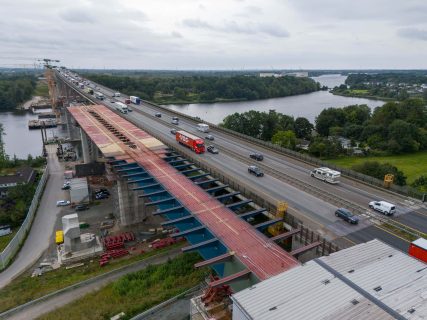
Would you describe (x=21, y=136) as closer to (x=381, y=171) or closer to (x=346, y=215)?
(x=381, y=171)

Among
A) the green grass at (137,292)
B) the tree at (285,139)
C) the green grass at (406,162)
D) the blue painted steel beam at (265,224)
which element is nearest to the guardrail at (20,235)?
the green grass at (137,292)

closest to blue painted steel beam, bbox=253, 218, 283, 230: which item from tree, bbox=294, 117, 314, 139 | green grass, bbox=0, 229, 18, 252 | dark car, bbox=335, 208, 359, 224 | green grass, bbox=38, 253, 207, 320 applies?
dark car, bbox=335, 208, 359, 224

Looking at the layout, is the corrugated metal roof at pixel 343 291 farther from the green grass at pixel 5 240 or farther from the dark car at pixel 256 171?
the green grass at pixel 5 240

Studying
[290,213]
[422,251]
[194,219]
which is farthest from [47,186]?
[422,251]

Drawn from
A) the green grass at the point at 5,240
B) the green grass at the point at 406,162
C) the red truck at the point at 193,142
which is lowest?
the green grass at the point at 5,240

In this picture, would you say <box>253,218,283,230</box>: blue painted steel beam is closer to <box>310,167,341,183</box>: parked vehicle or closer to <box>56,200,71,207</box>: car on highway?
<box>310,167,341,183</box>: parked vehicle

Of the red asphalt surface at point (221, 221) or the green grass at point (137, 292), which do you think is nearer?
the red asphalt surface at point (221, 221)

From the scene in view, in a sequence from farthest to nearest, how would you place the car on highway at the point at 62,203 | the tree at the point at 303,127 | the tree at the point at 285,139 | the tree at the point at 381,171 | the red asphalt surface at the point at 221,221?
the tree at the point at 303,127 < the tree at the point at 285,139 < the tree at the point at 381,171 < the car on highway at the point at 62,203 < the red asphalt surface at the point at 221,221

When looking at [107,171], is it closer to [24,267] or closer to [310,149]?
[24,267]
